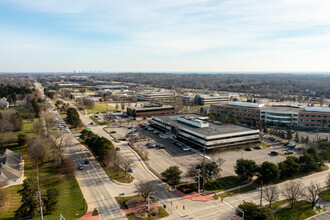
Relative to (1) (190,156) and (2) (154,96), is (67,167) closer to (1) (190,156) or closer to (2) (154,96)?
(1) (190,156)

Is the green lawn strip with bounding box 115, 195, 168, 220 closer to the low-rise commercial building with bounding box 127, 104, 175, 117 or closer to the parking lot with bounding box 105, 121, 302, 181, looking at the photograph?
the parking lot with bounding box 105, 121, 302, 181

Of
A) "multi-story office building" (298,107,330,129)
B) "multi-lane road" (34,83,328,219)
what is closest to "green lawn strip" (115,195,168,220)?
"multi-lane road" (34,83,328,219)

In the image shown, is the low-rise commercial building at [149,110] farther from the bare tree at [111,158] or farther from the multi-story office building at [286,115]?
the bare tree at [111,158]

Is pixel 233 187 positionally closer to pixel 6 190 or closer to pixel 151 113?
pixel 6 190

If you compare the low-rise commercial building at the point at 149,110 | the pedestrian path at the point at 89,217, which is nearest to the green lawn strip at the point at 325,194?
the pedestrian path at the point at 89,217

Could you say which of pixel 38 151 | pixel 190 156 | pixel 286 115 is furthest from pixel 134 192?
pixel 286 115

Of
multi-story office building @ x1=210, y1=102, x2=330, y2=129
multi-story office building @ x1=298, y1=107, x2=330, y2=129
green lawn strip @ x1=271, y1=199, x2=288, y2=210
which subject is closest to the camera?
green lawn strip @ x1=271, y1=199, x2=288, y2=210
